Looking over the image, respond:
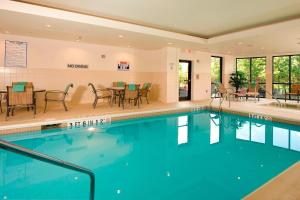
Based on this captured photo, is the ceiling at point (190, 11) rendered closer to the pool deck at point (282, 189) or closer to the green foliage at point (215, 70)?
the pool deck at point (282, 189)

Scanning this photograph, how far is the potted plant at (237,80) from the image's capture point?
1100 centimetres

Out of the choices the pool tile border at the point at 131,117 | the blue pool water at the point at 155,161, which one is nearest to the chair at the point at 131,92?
the pool tile border at the point at 131,117

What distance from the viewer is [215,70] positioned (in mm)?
11258

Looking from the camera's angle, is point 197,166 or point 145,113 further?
point 145,113

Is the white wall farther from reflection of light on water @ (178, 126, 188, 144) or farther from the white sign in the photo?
reflection of light on water @ (178, 126, 188, 144)

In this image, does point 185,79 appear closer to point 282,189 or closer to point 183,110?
point 183,110

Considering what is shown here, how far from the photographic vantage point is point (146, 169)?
2.99 m

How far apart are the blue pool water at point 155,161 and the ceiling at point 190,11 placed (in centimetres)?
287

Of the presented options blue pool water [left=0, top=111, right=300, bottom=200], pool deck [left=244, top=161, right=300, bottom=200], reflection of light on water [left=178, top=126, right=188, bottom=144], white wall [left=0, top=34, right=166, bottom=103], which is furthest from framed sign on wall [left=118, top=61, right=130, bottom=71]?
pool deck [left=244, top=161, right=300, bottom=200]

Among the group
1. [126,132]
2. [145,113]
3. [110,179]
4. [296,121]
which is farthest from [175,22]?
[110,179]

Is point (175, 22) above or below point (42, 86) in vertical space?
above

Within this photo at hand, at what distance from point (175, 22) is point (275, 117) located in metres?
3.92

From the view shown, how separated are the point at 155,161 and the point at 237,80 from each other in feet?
30.3

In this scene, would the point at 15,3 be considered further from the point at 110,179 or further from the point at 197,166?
the point at 197,166
